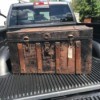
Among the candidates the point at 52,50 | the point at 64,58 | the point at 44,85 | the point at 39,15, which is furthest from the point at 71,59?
the point at 39,15

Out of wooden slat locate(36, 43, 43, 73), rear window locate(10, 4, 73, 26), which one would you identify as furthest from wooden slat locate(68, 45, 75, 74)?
rear window locate(10, 4, 73, 26)

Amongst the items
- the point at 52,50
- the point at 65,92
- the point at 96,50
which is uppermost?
the point at 52,50

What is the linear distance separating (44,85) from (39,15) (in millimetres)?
2220

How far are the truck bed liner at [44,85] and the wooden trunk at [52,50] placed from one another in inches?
3.9

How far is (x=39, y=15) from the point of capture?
419cm

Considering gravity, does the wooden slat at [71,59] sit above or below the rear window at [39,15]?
below

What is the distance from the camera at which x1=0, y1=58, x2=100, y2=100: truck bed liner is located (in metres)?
2.05

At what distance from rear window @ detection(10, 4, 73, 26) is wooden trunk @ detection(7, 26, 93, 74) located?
1636mm

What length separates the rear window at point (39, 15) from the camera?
13.5 ft

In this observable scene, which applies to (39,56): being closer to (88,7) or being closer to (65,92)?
(65,92)

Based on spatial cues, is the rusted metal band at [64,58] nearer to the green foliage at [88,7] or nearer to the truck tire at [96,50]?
the truck tire at [96,50]

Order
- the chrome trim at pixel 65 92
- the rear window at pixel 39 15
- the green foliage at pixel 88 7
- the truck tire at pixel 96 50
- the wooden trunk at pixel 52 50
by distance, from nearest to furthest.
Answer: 1. the chrome trim at pixel 65 92
2. the wooden trunk at pixel 52 50
3. the truck tire at pixel 96 50
4. the rear window at pixel 39 15
5. the green foliage at pixel 88 7

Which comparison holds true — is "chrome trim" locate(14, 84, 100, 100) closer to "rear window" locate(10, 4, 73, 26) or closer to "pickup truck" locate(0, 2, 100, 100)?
"pickup truck" locate(0, 2, 100, 100)

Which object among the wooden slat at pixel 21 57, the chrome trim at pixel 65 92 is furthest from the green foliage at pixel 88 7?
the chrome trim at pixel 65 92
